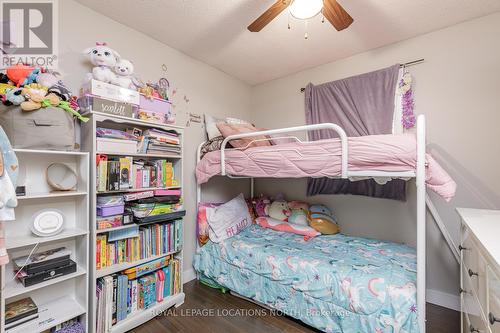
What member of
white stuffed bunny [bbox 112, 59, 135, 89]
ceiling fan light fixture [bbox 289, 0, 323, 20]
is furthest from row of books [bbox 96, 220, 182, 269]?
ceiling fan light fixture [bbox 289, 0, 323, 20]

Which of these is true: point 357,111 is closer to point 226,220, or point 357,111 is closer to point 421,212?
point 421,212

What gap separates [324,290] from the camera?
1536 mm

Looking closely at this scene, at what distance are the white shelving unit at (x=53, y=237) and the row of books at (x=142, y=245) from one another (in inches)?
4.3

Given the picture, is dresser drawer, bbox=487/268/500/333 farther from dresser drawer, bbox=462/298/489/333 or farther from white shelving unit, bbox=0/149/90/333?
white shelving unit, bbox=0/149/90/333

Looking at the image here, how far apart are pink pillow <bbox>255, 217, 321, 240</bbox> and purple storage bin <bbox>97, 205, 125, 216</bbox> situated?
1.44m

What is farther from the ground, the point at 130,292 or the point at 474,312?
the point at 474,312

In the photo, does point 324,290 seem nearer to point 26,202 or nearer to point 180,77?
point 26,202

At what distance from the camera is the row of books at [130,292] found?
153cm

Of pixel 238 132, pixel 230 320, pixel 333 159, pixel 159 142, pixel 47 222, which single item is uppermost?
pixel 238 132

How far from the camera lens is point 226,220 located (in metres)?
2.32

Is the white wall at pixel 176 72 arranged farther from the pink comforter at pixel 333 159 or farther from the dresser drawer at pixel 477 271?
the dresser drawer at pixel 477 271

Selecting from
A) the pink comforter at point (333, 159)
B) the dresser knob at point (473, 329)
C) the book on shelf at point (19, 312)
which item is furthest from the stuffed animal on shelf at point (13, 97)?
the dresser knob at point (473, 329)

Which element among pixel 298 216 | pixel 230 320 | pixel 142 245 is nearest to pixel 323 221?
pixel 298 216

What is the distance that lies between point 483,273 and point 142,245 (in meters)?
2.03
